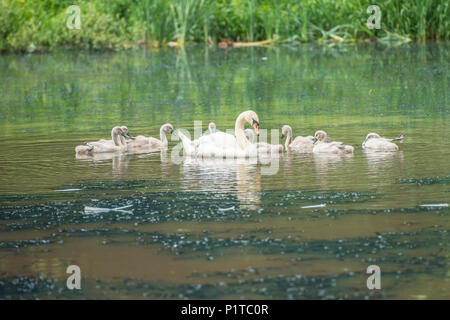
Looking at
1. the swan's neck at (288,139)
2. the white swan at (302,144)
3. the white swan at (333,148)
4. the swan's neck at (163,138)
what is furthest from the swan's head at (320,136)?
the swan's neck at (163,138)

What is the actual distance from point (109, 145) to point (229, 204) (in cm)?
415

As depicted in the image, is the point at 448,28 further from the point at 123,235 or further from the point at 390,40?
the point at 123,235

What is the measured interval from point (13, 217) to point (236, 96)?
1024 centimetres

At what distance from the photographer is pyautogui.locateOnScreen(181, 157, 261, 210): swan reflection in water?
884cm

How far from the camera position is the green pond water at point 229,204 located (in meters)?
6.17

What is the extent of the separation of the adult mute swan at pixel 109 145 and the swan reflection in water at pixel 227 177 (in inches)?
47.5

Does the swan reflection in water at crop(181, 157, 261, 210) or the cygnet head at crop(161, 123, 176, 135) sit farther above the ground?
the cygnet head at crop(161, 123, 176, 135)

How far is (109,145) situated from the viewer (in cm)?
1223

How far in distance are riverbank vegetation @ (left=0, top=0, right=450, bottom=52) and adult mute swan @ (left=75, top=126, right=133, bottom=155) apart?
19.2 meters

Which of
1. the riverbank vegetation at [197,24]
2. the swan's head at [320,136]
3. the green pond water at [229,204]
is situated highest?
the riverbank vegetation at [197,24]

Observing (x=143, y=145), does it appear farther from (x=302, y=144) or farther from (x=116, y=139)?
(x=302, y=144)

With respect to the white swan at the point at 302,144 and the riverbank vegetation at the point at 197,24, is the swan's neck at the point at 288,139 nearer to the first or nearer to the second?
the white swan at the point at 302,144

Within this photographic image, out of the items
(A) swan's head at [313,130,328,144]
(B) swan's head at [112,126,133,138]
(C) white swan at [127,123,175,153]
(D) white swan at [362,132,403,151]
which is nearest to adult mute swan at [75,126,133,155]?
(B) swan's head at [112,126,133,138]

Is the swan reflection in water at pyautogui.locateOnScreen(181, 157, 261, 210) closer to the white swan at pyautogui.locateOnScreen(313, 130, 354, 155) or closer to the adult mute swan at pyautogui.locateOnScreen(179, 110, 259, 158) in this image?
the adult mute swan at pyautogui.locateOnScreen(179, 110, 259, 158)
